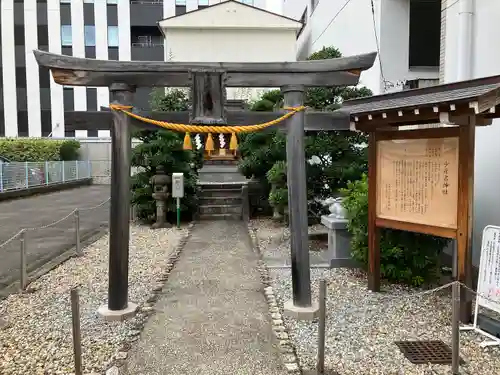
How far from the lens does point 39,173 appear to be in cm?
2467

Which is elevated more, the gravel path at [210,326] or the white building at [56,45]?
the white building at [56,45]

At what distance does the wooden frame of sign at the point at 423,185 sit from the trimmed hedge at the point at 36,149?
80.0 ft

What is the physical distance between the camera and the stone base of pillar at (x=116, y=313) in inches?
224

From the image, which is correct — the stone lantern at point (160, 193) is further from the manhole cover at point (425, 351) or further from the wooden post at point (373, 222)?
the manhole cover at point (425, 351)

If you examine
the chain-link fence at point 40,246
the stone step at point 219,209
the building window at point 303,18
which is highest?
the building window at point 303,18

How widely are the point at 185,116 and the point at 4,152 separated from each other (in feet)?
75.7

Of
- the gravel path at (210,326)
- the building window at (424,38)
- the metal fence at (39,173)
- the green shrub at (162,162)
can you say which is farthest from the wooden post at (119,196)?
the metal fence at (39,173)

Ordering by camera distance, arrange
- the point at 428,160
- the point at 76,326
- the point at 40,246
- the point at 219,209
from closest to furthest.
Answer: the point at 76,326 < the point at 428,160 < the point at 40,246 < the point at 219,209

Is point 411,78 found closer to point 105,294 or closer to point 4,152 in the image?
point 105,294

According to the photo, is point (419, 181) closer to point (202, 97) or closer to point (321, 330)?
point (321, 330)

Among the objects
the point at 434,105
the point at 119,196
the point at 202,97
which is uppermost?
the point at 202,97

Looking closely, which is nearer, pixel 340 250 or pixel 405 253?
pixel 405 253

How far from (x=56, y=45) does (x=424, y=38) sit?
30.0 metres

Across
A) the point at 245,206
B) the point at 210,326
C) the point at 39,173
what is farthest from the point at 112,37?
the point at 210,326
